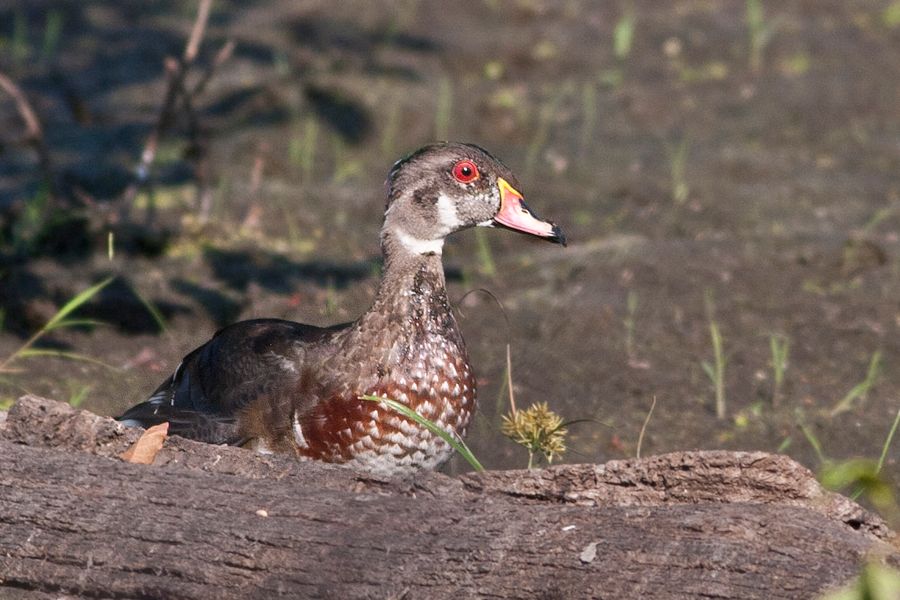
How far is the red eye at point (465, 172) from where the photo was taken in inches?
159

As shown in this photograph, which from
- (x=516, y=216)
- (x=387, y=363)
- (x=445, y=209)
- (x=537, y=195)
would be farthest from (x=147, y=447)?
(x=537, y=195)

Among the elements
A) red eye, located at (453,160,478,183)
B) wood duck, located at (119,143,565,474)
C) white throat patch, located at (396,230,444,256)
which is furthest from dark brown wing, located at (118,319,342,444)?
red eye, located at (453,160,478,183)

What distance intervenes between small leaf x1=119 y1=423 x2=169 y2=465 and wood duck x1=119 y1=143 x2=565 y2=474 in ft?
2.31

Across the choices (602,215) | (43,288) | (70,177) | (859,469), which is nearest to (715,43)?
(602,215)

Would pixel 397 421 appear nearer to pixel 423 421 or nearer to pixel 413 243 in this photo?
pixel 423 421

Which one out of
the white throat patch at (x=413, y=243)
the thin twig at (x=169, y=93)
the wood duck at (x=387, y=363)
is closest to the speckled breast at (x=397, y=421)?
the wood duck at (x=387, y=363)

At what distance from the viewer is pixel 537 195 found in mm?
7117

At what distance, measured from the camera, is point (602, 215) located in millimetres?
6922

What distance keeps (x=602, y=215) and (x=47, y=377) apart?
2943mm

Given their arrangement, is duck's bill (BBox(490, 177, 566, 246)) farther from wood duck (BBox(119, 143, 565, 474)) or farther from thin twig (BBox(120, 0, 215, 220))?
thin twig (BBox(120, 0, 215, 220))

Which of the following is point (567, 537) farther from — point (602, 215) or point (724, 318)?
point (602, 215)

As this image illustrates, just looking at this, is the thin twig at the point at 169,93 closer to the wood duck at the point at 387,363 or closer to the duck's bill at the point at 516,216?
the wood duck at the point at 387,363

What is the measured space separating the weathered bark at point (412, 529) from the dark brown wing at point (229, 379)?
0.82 m

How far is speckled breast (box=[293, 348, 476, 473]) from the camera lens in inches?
147
